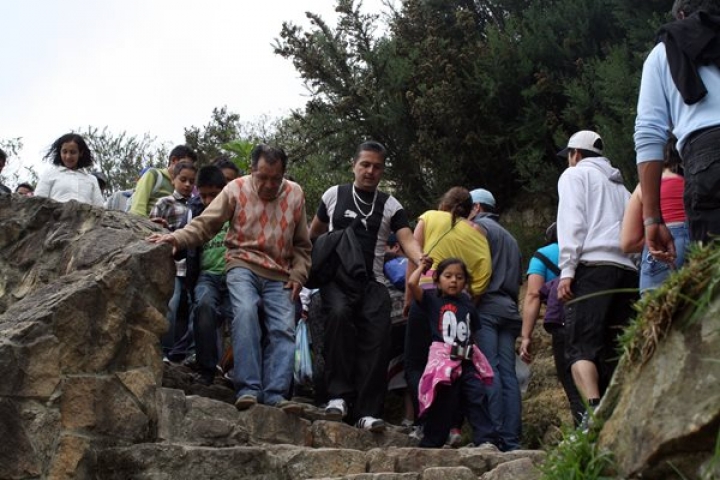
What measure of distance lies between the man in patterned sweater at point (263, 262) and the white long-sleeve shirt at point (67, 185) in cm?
174

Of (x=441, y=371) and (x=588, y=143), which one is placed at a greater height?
(x=588, y=143)

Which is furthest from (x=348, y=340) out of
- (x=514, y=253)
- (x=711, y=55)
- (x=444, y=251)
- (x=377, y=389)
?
(x=711, y=55)

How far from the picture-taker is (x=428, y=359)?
317 inches

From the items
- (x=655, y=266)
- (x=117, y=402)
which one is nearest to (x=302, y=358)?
(x=117, y=402)

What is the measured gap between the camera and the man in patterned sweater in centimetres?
762

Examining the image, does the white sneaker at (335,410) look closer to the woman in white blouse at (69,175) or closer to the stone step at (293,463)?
the stone step at (293,463)

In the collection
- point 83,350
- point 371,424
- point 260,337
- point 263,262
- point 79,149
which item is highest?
point 79,149

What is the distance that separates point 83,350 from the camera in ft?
20.5

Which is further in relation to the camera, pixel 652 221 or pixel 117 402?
pixel 117 402

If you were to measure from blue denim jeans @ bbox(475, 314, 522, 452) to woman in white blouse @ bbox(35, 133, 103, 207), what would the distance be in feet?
11.1

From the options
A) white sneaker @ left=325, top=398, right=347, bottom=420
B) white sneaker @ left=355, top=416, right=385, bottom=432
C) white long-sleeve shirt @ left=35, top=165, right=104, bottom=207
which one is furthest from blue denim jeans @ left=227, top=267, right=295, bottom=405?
white long-sleeve shirt @ left=35, top=165, right=104, bottom=207

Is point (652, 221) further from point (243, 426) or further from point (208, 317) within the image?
point (208, 317)

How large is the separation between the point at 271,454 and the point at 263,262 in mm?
1939

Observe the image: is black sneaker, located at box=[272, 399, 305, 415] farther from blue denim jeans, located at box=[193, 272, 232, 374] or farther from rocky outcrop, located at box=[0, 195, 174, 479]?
rocky outcrop, located at box=[0, 195, 174, 479]
